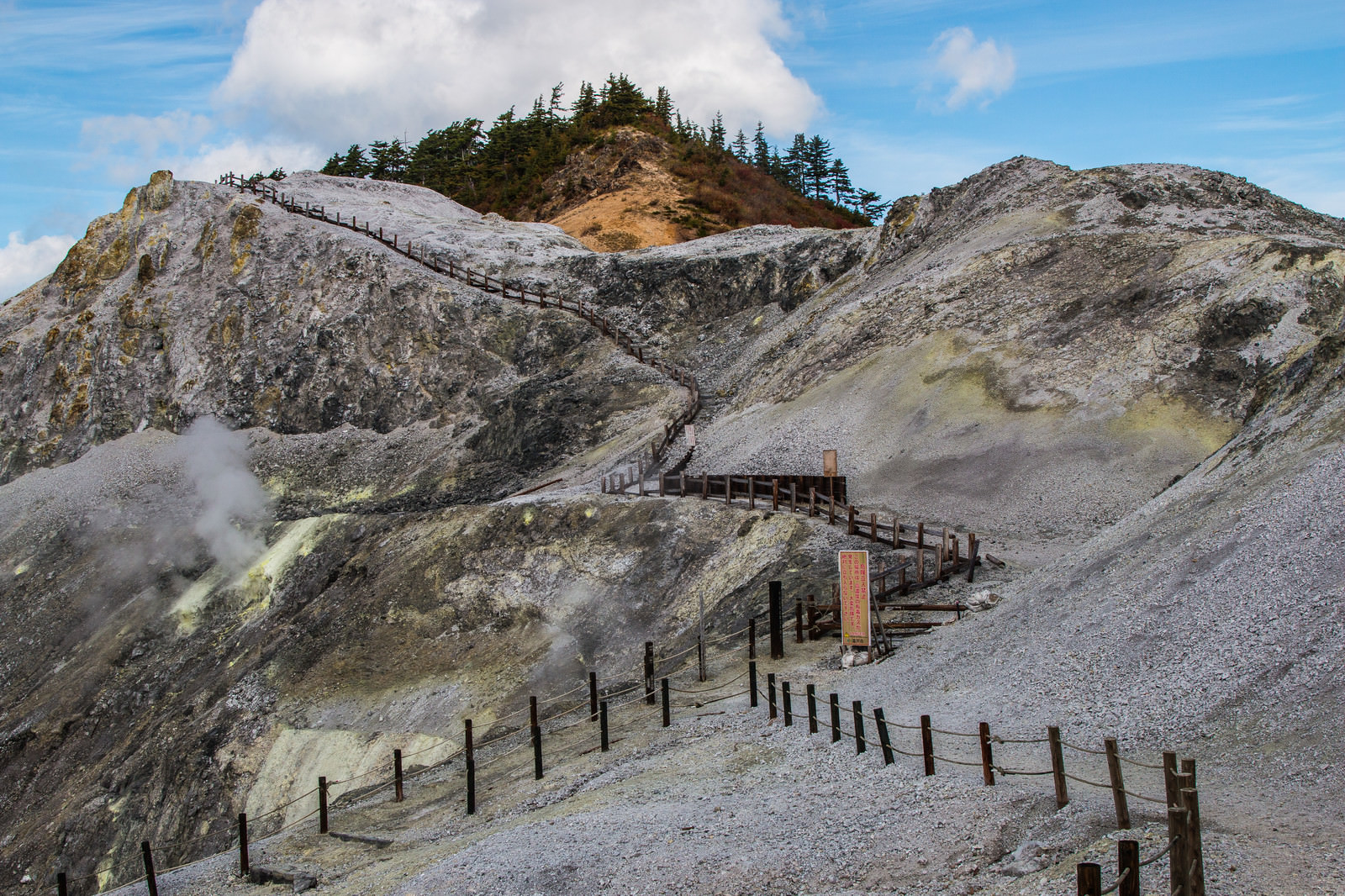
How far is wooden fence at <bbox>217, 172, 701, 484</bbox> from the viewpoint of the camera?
132ft

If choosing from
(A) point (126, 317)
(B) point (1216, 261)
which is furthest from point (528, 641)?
Answer: (A) point (126, 317)

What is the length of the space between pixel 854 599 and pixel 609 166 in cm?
7003

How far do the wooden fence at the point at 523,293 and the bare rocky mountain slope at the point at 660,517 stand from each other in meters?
1.17

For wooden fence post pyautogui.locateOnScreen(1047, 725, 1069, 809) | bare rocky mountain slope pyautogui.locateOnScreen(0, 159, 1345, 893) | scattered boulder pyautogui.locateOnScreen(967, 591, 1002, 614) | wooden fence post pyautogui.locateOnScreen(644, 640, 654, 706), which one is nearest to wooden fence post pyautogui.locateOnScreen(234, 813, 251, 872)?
bare rocky mountain slope pyautogui.locateOnScreen(0, 159, 1345, 893)

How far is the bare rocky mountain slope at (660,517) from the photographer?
1181 cm

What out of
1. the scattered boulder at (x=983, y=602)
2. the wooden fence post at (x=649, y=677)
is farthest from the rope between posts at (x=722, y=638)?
the scattered boulder at (x=983, y=602)

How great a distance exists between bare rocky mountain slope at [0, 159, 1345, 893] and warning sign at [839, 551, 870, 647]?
726mm

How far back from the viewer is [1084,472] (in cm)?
2872

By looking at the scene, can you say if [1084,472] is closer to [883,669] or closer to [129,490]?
[883,669]

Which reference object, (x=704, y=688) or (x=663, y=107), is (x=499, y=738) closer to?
(x=704, y=688)

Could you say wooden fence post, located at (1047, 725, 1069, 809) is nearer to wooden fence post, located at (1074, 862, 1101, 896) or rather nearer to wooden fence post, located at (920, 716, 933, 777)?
wooden fence post, located at (920, 716, 933, 777)

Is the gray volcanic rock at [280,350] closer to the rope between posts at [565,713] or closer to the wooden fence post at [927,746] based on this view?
the rope between posts at [565,713]

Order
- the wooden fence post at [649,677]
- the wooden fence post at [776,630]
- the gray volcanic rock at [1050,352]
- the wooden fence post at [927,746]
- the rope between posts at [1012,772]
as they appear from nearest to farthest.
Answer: the rope between posts at [1012,772]
the wooden fence post at [927,746]
the wooden fence post at [649,677]
the wooden fence post at [776,630]
the gray volcanic rock at [1050,352]

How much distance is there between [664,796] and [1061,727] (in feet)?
17.3
